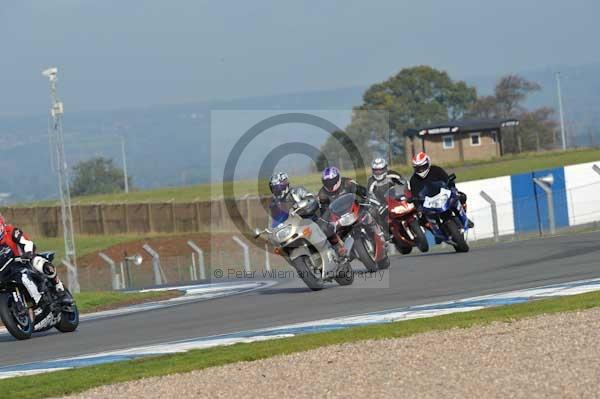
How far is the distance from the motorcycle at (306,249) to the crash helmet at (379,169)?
4817 mm

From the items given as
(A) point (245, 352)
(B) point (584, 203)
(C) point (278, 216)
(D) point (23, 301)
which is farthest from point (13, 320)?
(B) point (584, 203)

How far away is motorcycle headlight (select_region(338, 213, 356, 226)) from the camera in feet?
61.6

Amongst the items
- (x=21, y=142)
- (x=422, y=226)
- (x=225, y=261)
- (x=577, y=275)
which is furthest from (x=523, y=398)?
(x=21, y=142)

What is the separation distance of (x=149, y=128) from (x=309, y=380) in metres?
146

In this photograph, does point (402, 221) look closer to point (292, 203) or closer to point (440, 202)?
point (440, 202)

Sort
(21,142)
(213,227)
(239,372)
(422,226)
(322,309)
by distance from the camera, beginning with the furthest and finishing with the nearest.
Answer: (21,142) → (213,227) → (422,226) → (322,309) → (239,372)

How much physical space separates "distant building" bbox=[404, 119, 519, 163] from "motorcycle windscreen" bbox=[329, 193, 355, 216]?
66.7 m

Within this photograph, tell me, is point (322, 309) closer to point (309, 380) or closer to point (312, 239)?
point (312, 239)

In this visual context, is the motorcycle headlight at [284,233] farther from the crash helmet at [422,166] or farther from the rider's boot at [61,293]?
the crash helmet at [422,166]

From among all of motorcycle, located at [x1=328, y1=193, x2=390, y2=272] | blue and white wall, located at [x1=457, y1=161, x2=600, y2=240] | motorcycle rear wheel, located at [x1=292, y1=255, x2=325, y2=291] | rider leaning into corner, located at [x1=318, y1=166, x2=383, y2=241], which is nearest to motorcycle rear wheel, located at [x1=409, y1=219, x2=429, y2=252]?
motorcycle, located at [x1=328, y1=193, x2=390, y2=272]

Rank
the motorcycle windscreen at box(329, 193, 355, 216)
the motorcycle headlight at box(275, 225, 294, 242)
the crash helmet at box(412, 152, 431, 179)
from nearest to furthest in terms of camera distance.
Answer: the motorcycle headlight at box(275, 225, 294, 242) < the motorcycle windscreen at box(329, 193, 355, 216) < the crash helmet at box(412, 152, 431, 179)

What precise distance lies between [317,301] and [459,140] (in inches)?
2787

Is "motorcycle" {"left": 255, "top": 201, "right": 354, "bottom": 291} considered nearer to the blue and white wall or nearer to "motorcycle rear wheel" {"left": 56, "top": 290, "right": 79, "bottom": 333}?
"motorcycle rear wheel" {"left": 56, "top": 290, "right": 79, "bottom": 333}

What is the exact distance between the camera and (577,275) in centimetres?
1670
